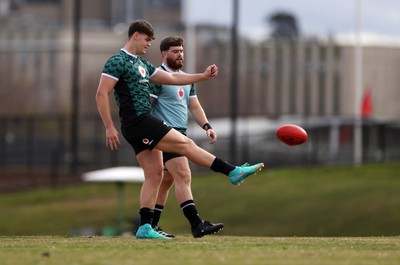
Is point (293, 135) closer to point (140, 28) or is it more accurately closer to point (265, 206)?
point (140, 28)

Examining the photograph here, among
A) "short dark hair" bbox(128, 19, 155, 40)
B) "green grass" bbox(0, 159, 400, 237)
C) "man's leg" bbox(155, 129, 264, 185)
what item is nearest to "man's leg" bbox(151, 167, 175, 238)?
"man's leg" bbox(155, 129, 264, 185)

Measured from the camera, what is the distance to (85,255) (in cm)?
1150

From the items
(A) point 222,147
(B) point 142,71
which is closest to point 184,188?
(B) point 142,71

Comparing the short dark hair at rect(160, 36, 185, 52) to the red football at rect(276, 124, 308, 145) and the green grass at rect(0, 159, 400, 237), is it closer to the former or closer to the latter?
the red football at rect(276, 124, 308, 145)

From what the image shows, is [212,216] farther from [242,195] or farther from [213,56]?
[213,56]

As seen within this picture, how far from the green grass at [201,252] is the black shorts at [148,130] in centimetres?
101

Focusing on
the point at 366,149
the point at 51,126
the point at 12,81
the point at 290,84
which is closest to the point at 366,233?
the point at 366,149

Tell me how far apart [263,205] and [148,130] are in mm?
21480

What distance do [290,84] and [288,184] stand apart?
63.3ft

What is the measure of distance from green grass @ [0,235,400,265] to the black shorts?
1.01 metres

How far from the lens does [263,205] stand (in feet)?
115

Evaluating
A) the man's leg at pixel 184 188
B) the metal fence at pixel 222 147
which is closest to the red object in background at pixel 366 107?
the metal fence at pixel 222 147

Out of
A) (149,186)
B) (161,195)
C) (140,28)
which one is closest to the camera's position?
(140,28)

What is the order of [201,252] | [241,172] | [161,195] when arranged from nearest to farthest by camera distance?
1. [201,252]
2. [241,172]
3. [161,195]
